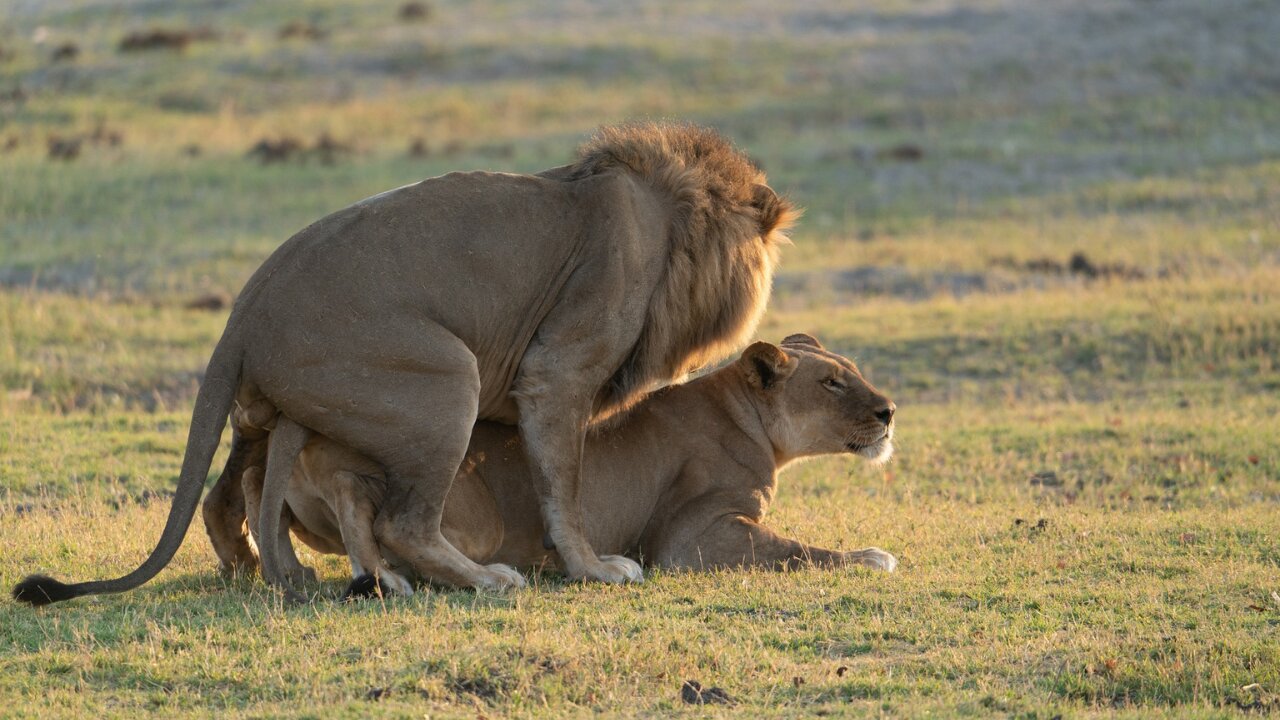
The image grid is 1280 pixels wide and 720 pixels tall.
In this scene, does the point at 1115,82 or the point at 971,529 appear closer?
the point at 971,529

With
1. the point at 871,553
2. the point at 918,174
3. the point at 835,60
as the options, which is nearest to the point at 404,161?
the point at 918,174

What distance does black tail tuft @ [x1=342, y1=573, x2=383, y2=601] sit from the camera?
6.95 meters

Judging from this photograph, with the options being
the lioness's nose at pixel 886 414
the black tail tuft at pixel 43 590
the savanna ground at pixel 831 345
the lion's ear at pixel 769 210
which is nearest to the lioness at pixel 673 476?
the lioness's nose at pixel 886 414

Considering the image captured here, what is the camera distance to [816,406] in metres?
8.37

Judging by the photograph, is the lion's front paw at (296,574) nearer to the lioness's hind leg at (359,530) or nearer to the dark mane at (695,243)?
the lioness's hind leg at (359,530)

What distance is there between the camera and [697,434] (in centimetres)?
827

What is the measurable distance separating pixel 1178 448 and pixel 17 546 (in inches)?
297

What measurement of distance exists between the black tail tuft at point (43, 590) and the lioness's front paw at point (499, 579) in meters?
1.74

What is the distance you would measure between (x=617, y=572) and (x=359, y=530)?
123cm

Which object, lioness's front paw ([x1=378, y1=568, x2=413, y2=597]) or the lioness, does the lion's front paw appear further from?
lioness's front paw ([x1=378, y1=568, x2=413, y2=597])

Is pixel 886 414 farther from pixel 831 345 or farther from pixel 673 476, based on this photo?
pixel 831 345

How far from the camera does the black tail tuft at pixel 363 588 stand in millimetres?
6953

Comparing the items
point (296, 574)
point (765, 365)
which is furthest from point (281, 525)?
point (765, 365)

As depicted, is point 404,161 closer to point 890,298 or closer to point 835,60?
point 890,298
